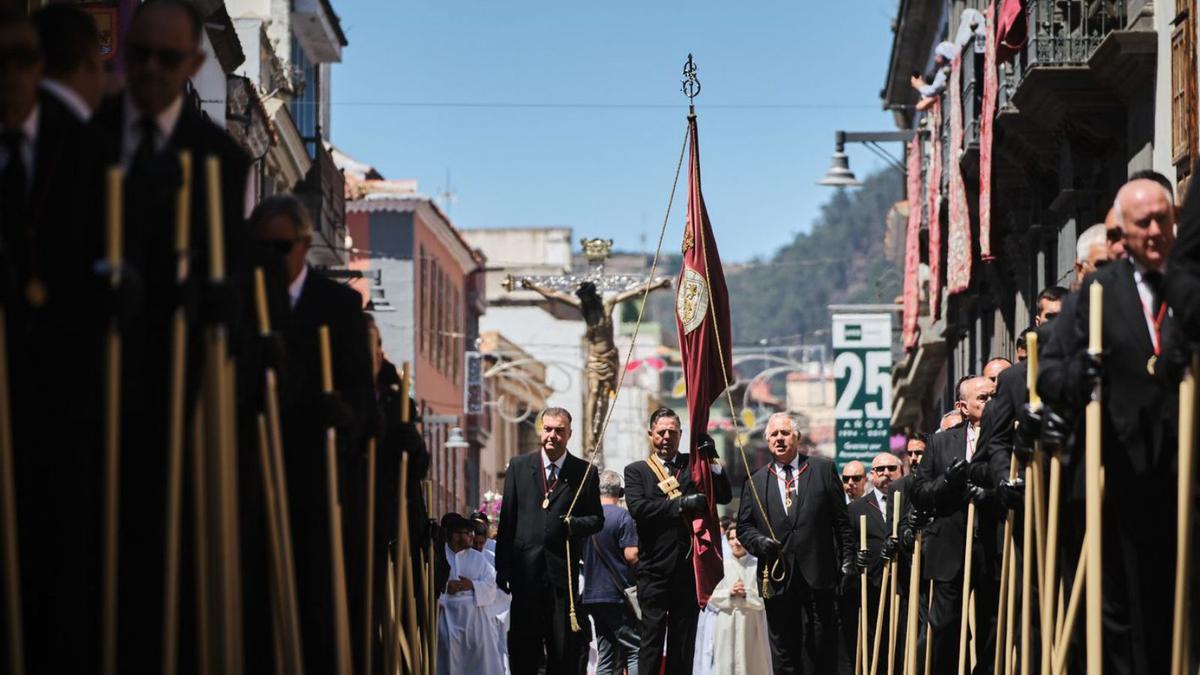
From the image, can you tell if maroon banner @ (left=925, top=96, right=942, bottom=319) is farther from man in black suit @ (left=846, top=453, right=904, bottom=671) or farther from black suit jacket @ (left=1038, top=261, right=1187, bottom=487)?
black suit jacket @ (left=1038, top=261, right=1187, bottom=487)

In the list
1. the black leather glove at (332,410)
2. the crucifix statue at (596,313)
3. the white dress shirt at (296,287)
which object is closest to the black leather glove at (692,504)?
the white dress shirt at (296,287)

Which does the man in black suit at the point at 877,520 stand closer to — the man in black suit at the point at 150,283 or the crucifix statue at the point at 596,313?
the man in black suit at the point at 150,283

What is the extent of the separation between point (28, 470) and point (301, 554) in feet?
7.33

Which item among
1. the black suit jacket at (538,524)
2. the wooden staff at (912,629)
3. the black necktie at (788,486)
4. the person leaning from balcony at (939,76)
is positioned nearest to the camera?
the wooden staff at (912,629)

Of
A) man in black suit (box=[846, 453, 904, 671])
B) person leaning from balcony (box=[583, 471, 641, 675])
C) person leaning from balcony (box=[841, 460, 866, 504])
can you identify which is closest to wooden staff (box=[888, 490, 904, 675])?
man in black suit (box=[846, 453, 904, 671])

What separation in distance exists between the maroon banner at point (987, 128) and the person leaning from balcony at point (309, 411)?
19.2m

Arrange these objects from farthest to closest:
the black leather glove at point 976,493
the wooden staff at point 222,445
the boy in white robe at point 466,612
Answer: the boy in white robe at point 466,612 → the black leather glove at point 976,493 → the wooden staff at point 222,445

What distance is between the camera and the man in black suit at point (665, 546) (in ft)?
55.8

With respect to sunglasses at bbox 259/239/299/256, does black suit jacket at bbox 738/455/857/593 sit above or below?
below

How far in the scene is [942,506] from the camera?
14633 millimetres

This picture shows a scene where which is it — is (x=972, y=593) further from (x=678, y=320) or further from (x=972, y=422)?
(x=678, y=320)

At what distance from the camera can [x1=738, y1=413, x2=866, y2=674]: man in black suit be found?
17.1 metres

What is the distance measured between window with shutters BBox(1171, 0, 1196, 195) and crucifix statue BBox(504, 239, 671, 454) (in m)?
13.1

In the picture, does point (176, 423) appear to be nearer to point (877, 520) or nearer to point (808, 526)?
point (808, 526)
